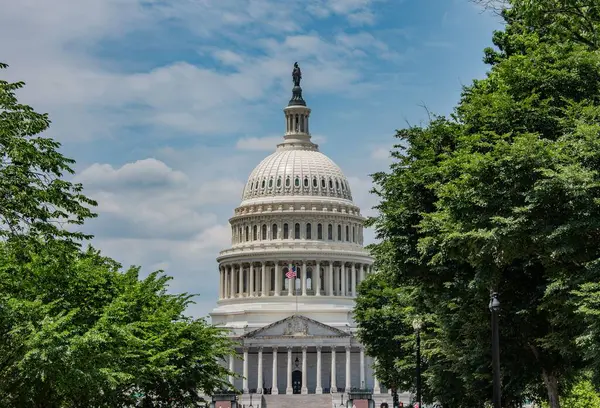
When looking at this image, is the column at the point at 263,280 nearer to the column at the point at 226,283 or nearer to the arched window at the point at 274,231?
the arched window at the point at 274,231

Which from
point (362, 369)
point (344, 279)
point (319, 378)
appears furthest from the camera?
point (344, 279)

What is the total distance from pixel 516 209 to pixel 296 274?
453 feet

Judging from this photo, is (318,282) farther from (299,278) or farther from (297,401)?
(297,401)

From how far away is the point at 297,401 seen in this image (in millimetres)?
145375

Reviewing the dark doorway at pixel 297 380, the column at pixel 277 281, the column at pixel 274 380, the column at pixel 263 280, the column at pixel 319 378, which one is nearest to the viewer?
the column at pixel 319 378

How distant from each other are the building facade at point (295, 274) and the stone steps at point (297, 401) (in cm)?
945

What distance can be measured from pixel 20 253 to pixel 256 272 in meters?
144

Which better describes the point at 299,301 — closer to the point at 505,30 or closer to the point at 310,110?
the point at 310,110

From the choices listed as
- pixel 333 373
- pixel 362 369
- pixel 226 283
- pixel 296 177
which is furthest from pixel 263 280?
pixel 362 369

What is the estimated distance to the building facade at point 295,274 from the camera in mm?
162750

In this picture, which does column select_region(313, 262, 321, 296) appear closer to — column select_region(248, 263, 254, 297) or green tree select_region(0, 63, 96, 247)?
column select_region(248, 263, 254, 297)

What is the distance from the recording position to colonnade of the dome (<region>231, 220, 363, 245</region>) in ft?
581

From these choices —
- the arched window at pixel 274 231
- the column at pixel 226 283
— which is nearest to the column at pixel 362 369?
the arched window at pixel 274 231

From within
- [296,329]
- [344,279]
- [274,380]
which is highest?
[344,279]
